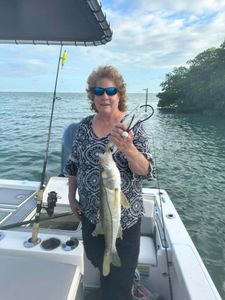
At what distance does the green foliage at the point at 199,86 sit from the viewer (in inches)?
1884

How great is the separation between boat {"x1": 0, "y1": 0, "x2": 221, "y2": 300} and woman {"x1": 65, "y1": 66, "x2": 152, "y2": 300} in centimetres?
31

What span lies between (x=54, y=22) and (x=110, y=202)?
2236mm

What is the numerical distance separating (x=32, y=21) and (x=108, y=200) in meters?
2.34

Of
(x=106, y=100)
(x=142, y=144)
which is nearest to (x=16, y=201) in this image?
(x=106, y=100)

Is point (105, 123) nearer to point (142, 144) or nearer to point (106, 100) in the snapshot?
point (106, 100)

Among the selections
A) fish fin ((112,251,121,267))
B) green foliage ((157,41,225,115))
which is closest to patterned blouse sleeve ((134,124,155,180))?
fish fin ((112,251,121,267))

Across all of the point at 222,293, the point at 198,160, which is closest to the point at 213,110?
the point at 198,160

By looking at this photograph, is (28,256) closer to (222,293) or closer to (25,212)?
(25,212)

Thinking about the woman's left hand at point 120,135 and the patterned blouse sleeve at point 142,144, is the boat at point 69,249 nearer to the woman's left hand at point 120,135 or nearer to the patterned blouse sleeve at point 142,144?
the patterned blouse sleeve at point 142,144

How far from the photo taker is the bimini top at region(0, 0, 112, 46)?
110 inches

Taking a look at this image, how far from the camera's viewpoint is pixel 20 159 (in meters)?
15.1

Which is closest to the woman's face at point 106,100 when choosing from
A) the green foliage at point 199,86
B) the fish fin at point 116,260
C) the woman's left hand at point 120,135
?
the woman's left hand at point 120,135

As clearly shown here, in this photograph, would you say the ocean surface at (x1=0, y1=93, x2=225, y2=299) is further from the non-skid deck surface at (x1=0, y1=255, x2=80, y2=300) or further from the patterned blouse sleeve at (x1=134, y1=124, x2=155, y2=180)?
the non-skid deck surface at (x1=0, y1=255, x2=80, y2=300)

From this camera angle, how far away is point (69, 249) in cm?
266
